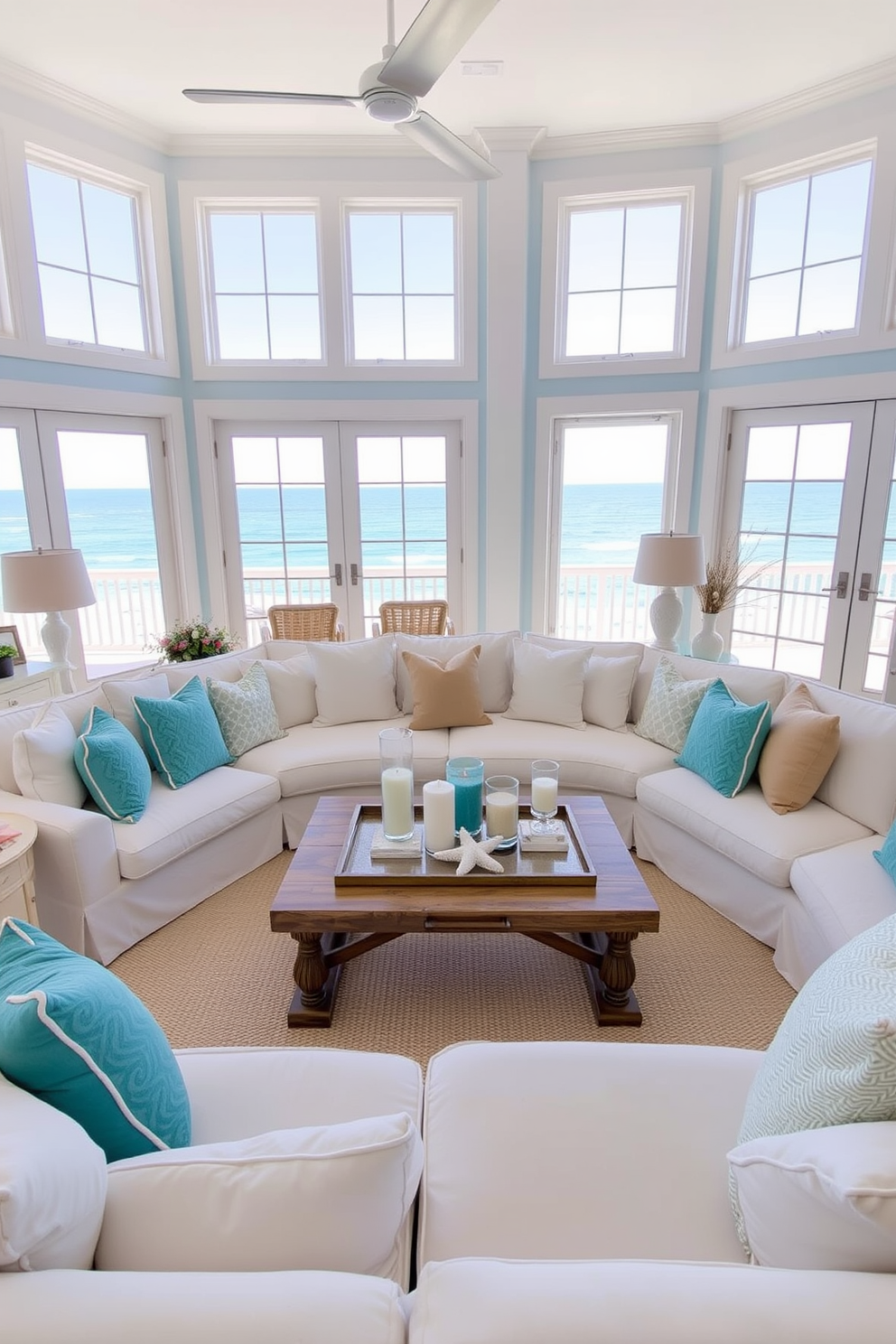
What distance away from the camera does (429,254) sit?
488 cm

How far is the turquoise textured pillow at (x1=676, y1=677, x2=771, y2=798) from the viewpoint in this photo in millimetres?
2850

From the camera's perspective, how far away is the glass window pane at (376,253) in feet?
15.8

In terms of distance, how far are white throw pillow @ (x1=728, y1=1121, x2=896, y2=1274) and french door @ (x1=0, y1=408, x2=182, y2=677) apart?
13.4 feet

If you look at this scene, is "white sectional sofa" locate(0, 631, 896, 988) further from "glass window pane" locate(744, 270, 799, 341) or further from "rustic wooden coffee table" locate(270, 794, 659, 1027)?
"glass window pane" locate(744, 270, 799, 341)

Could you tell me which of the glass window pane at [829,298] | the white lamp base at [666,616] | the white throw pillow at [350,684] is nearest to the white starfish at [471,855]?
the white throw pillow at [350,684]

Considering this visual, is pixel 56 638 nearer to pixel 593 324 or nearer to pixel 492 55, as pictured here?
pixel 492 55

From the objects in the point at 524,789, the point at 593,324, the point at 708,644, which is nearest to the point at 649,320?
the point at 593,324

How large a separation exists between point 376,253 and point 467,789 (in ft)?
13.3

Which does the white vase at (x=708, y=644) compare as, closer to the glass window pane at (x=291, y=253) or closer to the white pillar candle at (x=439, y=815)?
the white pillar candle at (x=439, y=815)

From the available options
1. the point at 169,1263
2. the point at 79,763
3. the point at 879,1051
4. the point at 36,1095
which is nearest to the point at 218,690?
the point at 79,763

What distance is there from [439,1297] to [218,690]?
9.09 feet

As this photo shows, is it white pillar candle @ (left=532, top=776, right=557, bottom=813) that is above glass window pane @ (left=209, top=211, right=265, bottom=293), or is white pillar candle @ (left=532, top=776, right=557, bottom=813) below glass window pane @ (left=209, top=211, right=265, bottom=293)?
below

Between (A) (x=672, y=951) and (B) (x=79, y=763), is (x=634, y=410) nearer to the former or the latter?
(A) (x=672, y=951)

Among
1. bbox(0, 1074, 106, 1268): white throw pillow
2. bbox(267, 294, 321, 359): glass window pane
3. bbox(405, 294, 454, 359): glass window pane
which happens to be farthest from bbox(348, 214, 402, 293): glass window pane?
bbox(0, 1074, 106, 1268): white throw pillow
